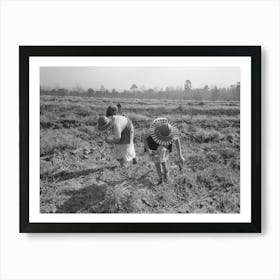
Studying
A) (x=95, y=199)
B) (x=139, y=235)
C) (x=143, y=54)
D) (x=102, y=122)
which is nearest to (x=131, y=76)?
(x=143, y=54)

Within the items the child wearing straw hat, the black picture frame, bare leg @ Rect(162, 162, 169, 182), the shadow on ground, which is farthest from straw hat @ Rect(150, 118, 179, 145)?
the black picture frame

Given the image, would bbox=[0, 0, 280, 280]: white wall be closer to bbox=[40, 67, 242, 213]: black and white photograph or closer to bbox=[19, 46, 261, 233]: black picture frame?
bbox=[19, 46, 261, 233]: black picture frame

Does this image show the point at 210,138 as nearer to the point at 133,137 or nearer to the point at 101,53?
the point at 133,137

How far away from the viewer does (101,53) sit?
1914 mm

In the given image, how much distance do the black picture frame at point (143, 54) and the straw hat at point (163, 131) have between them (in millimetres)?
358

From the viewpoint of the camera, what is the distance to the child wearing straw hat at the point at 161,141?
6.28 feet

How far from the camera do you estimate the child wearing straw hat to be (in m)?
1.91

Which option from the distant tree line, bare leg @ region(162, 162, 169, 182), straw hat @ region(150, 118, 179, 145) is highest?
the distant tree line

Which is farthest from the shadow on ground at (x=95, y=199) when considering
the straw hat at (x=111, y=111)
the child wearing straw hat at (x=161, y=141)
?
the straw hat at (x=111, y=111)

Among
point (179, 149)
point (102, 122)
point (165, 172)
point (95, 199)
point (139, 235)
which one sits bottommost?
point (139, 235)

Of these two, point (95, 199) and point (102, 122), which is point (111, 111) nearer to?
point (102, 122)

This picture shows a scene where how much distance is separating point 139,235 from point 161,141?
512mm

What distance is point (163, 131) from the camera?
1.92m

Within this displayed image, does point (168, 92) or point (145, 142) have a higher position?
point (168, 92)
